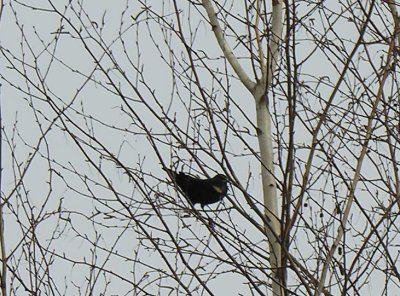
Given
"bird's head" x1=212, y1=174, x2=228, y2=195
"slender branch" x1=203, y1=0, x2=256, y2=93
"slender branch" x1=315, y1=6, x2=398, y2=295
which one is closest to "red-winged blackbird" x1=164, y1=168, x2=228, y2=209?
"bird's head" x1=212, y1=174, x2=228, y2=195

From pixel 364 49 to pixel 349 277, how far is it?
1.38 m

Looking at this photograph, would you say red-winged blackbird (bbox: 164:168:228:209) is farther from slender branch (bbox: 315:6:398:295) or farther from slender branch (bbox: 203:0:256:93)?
slender branch (bbox: 315:6:398:295)

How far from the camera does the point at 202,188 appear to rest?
5379 mm

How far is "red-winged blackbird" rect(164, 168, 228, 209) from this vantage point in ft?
15.4

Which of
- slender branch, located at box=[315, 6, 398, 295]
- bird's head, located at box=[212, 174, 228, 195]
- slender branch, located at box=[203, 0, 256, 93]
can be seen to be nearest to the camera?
slender branch, located at box=[315, 6, 398, 295]

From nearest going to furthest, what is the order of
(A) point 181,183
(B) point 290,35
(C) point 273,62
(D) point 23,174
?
(B) point 290,35 < (D) point 23,174 < (C) point 273,62 < (A) point 181,183

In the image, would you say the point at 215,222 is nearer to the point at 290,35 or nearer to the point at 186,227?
the point at 186,227

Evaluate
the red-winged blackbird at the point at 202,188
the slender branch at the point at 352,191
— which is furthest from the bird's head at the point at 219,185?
the slender branch at the point at 352,191

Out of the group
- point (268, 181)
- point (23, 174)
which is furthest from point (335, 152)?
point (23, 174)

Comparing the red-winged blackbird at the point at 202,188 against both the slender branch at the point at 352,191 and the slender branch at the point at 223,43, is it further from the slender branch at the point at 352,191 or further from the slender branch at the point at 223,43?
the slender branch at the point at 352,191

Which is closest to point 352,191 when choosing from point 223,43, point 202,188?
point 223,43

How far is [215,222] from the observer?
389cm

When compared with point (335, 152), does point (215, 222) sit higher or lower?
lower

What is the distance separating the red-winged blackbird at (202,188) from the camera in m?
4.71
